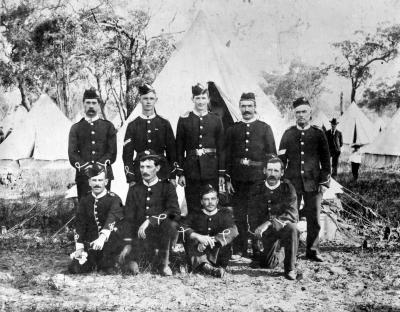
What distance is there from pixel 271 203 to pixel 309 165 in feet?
2.18

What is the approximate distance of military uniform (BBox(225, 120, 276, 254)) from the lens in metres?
4.96

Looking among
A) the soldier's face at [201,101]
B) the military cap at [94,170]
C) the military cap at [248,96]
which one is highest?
the military cap at [248,96]

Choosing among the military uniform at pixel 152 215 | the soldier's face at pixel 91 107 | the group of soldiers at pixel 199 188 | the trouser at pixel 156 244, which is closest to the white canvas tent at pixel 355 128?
the group of soldiers at pixel 199 188

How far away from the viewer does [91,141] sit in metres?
5.08

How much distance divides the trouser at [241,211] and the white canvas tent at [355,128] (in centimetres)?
1809

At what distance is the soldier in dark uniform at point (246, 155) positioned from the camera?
4.95 metres

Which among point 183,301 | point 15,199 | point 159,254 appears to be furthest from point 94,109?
point 15,199

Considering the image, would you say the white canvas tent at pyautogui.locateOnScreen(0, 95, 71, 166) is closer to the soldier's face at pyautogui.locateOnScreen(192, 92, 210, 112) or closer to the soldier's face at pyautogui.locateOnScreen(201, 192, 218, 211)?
the soldier's face at pyautogui.locateOnScreen(192, 92, 210, 112)

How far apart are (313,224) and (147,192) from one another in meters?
1.74

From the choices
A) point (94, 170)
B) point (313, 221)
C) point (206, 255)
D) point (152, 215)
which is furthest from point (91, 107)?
point (313, 221)

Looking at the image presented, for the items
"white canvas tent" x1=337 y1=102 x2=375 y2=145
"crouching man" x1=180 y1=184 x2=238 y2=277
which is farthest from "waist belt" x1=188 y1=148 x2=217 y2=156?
"white canvas tent" x1=337 y1=102 x2=375 y2=145

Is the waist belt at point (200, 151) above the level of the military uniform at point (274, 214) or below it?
above

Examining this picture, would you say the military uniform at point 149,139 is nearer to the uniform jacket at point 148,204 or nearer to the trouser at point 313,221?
the uniform jacket at point 148,204

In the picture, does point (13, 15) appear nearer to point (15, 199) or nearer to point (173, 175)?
point (15, 199)
